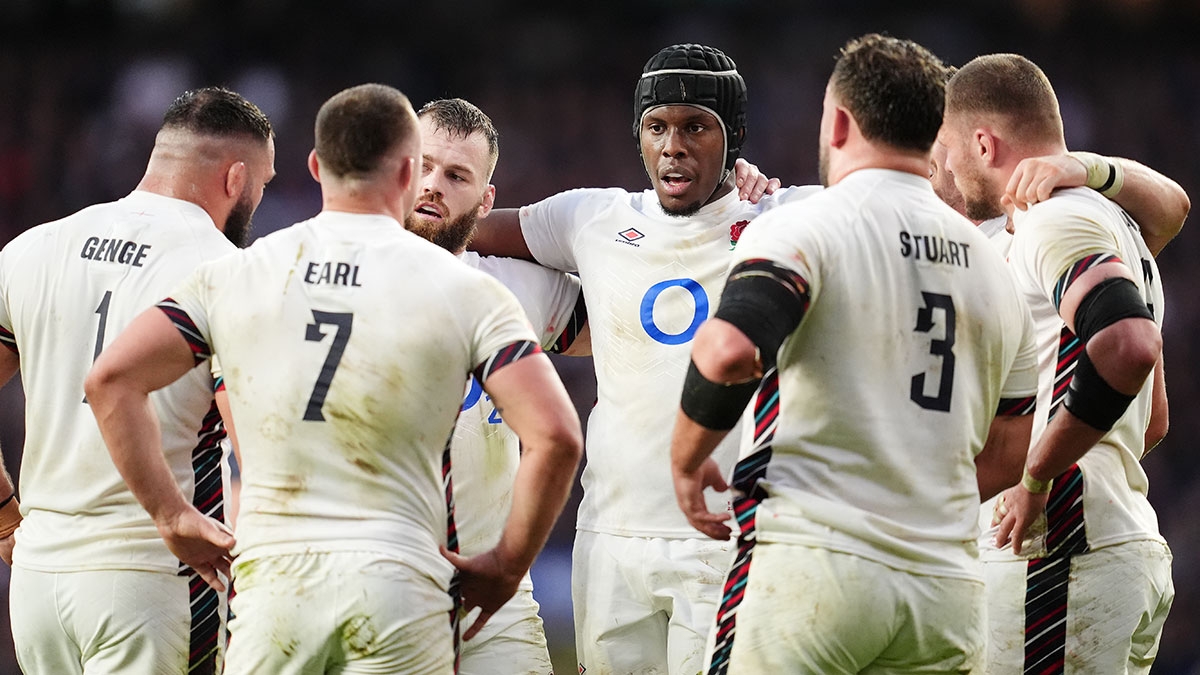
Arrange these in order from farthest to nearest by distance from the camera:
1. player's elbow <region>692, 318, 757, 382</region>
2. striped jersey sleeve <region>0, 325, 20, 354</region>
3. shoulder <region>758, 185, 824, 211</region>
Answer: shoulder <region>758, 185, 824, 211</region>
striped jersey sleeve <region>0, 325, 20, 354</region>
player's elbow <region>692, 318, 757, 382</region>

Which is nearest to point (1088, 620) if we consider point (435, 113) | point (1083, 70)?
point (435, 113)

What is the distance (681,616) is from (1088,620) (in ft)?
4.85

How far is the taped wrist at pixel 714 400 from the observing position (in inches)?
142

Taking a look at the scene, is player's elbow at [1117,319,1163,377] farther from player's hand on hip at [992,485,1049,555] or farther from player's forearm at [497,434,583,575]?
player's forearm at [497,434,583,575]

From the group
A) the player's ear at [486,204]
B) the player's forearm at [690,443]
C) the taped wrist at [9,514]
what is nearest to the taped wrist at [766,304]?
the player's forearm at [690,443]

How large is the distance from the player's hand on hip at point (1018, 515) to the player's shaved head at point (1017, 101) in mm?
1396

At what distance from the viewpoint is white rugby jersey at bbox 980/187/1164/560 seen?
4633 mm

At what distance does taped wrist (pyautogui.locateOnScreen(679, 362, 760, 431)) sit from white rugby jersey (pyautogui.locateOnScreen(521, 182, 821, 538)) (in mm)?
1506

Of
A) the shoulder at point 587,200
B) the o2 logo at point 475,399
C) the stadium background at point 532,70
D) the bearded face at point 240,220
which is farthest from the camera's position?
the stadium background at point 532,70

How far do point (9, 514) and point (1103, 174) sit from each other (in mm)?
4507

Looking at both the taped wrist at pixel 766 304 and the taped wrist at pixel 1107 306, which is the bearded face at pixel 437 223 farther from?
the taped wrist at pixel 1107 306

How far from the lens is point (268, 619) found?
3.70 m

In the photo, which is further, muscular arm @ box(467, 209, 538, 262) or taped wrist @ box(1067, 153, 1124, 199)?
muscular arm @ box(467, 209, 538, 262)

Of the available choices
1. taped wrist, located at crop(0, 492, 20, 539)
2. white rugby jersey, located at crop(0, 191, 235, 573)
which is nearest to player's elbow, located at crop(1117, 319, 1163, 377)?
white rugby jersey, located at crop(0, 191, 235, 573)
